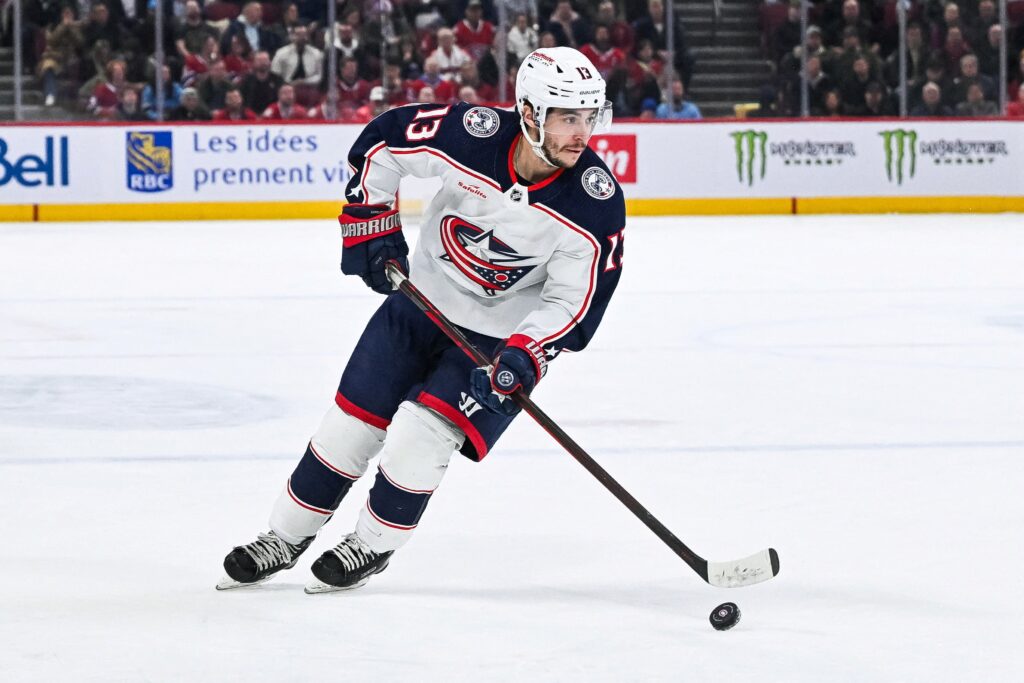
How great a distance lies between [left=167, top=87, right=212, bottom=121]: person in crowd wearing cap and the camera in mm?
11914

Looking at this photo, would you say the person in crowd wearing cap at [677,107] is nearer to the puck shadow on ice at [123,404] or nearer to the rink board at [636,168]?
the rink board at [636,168]

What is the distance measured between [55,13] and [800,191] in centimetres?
560

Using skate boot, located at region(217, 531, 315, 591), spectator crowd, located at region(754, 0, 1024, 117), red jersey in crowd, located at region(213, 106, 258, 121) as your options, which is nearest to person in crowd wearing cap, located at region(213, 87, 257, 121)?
red jersey in crowd, located at region(213, 106, 258, 121)

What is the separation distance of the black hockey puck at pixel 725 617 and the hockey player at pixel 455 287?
48 cm

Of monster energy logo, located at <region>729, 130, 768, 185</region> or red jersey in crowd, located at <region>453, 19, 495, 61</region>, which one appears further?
monster energy logo, located at <region>729, 130, 768, 185</region>

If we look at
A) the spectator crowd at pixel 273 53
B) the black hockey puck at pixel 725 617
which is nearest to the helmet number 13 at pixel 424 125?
the black hockey puck at pixel 725 617

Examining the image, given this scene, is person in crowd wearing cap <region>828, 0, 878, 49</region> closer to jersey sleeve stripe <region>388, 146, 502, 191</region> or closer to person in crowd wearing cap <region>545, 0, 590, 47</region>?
person in crowd wearing cap <region>545, 0, 590, 47</region>

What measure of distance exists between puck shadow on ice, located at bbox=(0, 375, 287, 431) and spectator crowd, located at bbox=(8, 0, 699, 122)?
697cm

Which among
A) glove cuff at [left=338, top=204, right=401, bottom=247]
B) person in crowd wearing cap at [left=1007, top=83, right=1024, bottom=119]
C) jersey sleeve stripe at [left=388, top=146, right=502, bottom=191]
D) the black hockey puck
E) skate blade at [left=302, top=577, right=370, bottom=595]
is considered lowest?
skate blade at [left=302, top=577, right=370, bottom=595]

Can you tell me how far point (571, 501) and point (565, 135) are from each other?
103cm

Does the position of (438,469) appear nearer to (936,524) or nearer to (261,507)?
(261,507)

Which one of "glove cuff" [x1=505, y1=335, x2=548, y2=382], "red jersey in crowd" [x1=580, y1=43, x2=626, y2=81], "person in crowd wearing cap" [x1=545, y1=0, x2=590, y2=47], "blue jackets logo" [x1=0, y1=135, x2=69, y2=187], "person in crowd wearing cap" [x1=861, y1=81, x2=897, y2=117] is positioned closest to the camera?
"glove cuff" [x1=505, y1=335, x2=548, y2=382]

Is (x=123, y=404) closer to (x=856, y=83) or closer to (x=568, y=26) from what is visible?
(x=568, y=26)

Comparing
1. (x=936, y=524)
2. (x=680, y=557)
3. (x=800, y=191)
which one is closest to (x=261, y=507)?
(x=680, y=557)
